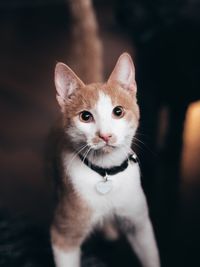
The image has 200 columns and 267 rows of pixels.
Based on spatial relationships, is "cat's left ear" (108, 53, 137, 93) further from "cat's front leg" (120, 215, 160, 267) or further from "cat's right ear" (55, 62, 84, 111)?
"cat's front leg" (120, 215, 160, 267)

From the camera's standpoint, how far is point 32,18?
4.11m

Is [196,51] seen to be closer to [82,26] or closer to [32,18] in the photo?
[82,26]

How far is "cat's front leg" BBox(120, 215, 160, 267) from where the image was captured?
3.84ft

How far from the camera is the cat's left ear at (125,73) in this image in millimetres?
1024

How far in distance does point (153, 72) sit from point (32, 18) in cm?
295

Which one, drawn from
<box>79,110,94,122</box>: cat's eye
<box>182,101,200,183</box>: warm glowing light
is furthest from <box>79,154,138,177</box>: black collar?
<box>182,101,200,183</box>: warm glowing light

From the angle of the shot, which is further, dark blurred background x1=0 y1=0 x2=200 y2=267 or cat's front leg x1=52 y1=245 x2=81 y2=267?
dark blurred background x1=0 y1=0 x2=200 y2=267

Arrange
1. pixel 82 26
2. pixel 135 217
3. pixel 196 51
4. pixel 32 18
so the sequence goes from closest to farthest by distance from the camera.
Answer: pixel 135 217
pixel 196 51
pixel 82 26
pixel 32 18

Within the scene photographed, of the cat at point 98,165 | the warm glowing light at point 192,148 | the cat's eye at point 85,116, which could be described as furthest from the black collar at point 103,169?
the warm glowing light at point 192,148

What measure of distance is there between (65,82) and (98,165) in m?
0.20

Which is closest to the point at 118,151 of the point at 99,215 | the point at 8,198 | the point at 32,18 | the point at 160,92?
the point at 99,215

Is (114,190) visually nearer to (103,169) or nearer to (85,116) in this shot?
(103,169)

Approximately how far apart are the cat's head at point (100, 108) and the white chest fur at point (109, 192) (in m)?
0.06

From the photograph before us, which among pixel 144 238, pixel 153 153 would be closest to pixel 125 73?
pixel 144 238
